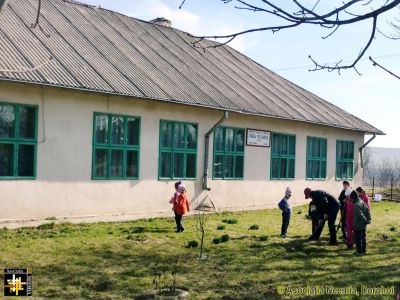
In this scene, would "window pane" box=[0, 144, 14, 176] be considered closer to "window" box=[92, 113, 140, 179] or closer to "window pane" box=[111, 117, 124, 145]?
"window" box=[92, 113, 140, 179]

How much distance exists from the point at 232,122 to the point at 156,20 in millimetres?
8456

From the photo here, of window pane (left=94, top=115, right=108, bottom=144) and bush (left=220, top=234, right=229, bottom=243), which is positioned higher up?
A: window pane (left=94, top=115, right=108, bottom=144)

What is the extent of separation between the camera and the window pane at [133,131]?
15.1m

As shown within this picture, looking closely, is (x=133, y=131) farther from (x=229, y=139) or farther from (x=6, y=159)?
(x=229, y=139)

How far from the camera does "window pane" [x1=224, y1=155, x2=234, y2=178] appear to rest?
18.2 m

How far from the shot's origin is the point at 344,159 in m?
24.8

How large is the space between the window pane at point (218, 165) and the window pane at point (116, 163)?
4.03 meters

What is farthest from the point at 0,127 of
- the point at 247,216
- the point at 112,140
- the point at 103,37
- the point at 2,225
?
the point at 247,216

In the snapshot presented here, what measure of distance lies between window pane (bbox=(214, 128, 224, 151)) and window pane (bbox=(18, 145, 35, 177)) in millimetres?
6806

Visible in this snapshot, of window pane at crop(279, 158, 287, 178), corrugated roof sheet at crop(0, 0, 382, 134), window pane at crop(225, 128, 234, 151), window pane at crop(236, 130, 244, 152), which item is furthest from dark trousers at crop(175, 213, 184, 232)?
window pane at crop(279, 158, 287, 178)

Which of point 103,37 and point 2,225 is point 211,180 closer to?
point 103,37

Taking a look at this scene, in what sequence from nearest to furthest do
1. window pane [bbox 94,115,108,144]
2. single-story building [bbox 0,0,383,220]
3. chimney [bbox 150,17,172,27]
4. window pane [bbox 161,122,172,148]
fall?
single-story building [bbox 0,0,383,220], window pane [bbox 94,115,108,144], window pane [bbox 161,122,172,148], chimney [bbox 150,17,172,27]

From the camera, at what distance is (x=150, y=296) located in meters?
7.34

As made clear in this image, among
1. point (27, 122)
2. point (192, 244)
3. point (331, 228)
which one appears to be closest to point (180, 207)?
point (192, 244)
